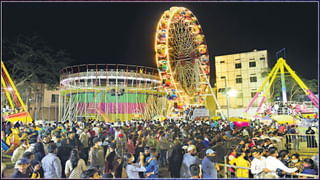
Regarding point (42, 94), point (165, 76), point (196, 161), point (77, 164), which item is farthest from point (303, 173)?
point (42, 94)

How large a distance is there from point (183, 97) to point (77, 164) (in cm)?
2070

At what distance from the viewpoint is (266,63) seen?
36.2m

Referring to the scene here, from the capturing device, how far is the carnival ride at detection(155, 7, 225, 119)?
941 inches

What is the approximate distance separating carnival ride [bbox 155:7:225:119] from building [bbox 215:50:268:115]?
12291mm

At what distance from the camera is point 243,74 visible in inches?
1505

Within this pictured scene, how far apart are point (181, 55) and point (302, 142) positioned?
1576cm

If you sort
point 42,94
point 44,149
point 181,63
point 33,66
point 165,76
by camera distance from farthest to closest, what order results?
1. point 42,94
2. point 33,66
3. point 181,63
4. point 165,76
5. point 44,149

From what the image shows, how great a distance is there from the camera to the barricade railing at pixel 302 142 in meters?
11.6

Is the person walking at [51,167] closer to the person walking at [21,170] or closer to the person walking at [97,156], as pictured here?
the person walking at [21,170]

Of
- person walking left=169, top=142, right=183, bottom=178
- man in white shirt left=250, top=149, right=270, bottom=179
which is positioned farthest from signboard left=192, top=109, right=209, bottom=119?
man in white shirt left=250, top=149, right=270, bottom=179

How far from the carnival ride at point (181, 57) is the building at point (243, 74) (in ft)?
40.3

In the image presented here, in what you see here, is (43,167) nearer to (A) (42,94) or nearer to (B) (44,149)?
(B) (44,149)

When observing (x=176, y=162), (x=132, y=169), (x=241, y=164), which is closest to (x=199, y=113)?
(x=176, y=162)

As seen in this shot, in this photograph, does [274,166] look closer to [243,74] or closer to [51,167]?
[51,167]
